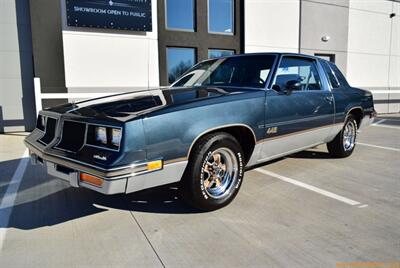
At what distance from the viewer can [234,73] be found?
4.55m

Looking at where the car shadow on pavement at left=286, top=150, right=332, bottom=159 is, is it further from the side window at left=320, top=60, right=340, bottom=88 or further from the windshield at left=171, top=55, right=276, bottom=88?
the windshield at left=171, top=55, right=276, bottom=88

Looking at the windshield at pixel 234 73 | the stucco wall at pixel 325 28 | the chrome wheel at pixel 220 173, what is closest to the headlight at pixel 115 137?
the chrome wheel at pixel 220 173

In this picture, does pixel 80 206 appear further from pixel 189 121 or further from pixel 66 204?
pixel 189 121

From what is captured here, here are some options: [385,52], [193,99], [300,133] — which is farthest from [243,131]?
[385,52]

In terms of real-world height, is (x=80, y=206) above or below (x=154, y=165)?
below

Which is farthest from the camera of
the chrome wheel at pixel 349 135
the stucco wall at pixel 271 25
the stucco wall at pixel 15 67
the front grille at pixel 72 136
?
the stucco wall at pixel 271 25

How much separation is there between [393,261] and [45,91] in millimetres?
8503

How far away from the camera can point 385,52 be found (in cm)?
1465

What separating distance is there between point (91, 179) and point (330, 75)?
168 inches

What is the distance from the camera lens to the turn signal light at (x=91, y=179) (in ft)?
9.25

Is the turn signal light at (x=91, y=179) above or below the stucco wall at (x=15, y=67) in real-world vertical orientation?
below

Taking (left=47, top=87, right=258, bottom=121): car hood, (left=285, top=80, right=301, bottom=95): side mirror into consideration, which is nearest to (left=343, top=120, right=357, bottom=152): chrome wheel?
(left=285, top=80, right=301, bottom=95): side mirror

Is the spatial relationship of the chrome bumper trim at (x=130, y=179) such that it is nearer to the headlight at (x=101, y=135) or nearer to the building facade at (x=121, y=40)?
the headlight at (x=101, y=135)

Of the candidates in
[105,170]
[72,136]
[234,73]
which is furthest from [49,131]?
[234,73]
